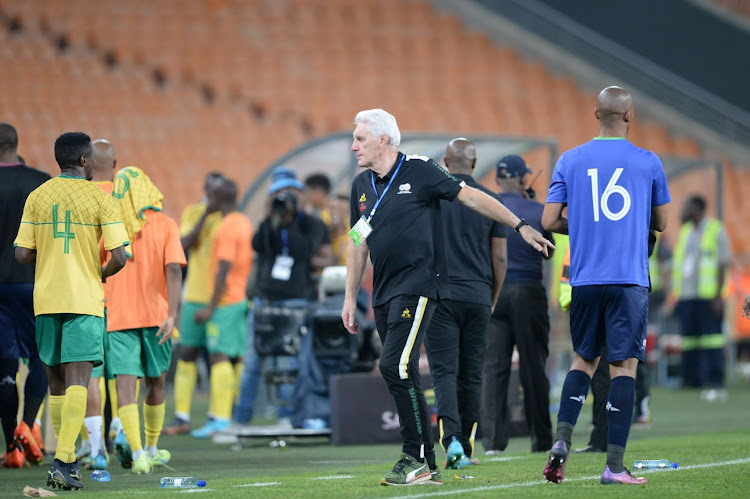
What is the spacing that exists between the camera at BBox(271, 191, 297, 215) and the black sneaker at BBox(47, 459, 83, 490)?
502cm

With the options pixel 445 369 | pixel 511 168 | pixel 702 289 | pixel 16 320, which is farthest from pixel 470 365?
pixel 702 289

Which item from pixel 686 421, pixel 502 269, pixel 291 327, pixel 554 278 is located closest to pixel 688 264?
pixel 554 278

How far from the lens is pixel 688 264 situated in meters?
17.5

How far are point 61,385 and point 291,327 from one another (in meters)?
4.38

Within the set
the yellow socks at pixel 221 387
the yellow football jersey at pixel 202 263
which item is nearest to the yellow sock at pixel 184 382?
the yellow socks at pixel 221 387

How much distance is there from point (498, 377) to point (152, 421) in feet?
8.39

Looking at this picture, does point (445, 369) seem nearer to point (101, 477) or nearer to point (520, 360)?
point (520, 360)

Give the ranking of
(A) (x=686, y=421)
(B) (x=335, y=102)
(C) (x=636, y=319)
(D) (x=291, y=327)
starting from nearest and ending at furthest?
(C) (x=636, y=319) → (D) (x=291, y=327) → (A) (x=686, y=421) → (B) (x=335, y=102)

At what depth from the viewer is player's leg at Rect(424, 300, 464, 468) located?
26.4 ft

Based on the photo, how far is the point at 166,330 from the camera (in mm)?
8398

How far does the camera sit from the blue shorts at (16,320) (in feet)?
28.5

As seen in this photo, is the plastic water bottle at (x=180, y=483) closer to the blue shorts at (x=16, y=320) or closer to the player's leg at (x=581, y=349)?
the player's leg at (x=581, y=349)

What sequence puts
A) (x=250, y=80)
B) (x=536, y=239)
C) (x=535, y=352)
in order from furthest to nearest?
(x=250, y=80), (x=535, y=352), (x=536, y=239)

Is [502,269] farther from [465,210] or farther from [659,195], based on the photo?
[659,195]
